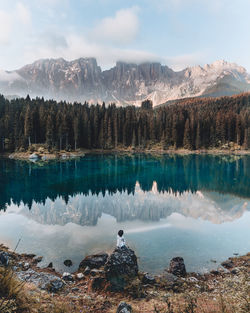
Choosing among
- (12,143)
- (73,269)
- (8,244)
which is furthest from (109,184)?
(12,143)

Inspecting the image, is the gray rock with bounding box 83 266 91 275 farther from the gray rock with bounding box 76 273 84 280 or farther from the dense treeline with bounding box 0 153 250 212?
the dense treeline with bounding box 0 153 250 212

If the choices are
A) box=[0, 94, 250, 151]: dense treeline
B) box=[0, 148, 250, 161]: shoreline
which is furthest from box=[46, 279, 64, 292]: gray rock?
box=[0, 94, 250, 151]: dense treeline

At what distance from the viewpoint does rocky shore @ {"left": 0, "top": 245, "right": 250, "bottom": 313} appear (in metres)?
10.5

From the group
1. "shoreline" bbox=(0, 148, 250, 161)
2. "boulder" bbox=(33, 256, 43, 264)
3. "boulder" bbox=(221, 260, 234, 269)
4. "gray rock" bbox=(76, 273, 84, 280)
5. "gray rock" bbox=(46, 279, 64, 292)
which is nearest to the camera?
"gray rock" bbox=(46, 279, 64, 292)

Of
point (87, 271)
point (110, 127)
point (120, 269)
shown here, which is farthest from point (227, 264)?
point (110, 127)

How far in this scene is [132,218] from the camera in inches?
1109

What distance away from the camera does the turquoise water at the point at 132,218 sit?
63.7ft

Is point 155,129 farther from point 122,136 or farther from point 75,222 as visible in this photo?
point 75,222

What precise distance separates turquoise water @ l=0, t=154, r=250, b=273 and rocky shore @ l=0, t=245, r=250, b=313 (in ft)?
4.74

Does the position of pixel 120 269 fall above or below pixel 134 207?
above

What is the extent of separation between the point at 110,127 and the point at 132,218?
101m

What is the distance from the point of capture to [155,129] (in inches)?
5404

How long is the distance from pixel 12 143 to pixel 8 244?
87550mm

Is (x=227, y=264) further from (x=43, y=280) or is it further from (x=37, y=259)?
(x=37, y=259)
